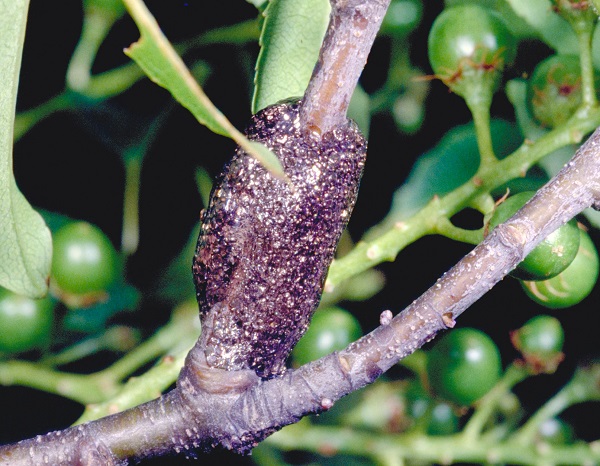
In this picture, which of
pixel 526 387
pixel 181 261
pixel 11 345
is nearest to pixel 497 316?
pixel 526 387

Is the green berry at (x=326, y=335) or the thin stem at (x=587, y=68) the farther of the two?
the green berry at (x=326, y=335)

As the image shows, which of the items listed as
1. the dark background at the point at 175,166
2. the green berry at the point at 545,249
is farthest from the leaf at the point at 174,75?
the dark background at the point at 175,166

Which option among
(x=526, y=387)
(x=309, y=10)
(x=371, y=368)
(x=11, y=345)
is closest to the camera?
(x=371, y=368)

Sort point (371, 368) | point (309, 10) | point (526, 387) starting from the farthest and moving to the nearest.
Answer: point (526, 387)
point (309, 10)
point (371, 368)

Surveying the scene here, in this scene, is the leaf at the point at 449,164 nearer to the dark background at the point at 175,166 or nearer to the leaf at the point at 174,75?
the dark background at the point at 175,166

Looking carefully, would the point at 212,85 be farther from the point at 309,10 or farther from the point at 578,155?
the point at 578,155

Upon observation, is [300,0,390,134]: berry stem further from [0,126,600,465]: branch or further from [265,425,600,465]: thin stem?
[265,425,600,465]: thin stem

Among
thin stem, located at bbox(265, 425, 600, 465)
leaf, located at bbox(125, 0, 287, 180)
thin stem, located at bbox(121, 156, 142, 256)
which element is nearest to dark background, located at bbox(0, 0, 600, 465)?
thin stem, located at bbox(121, 156, 142, 256)
